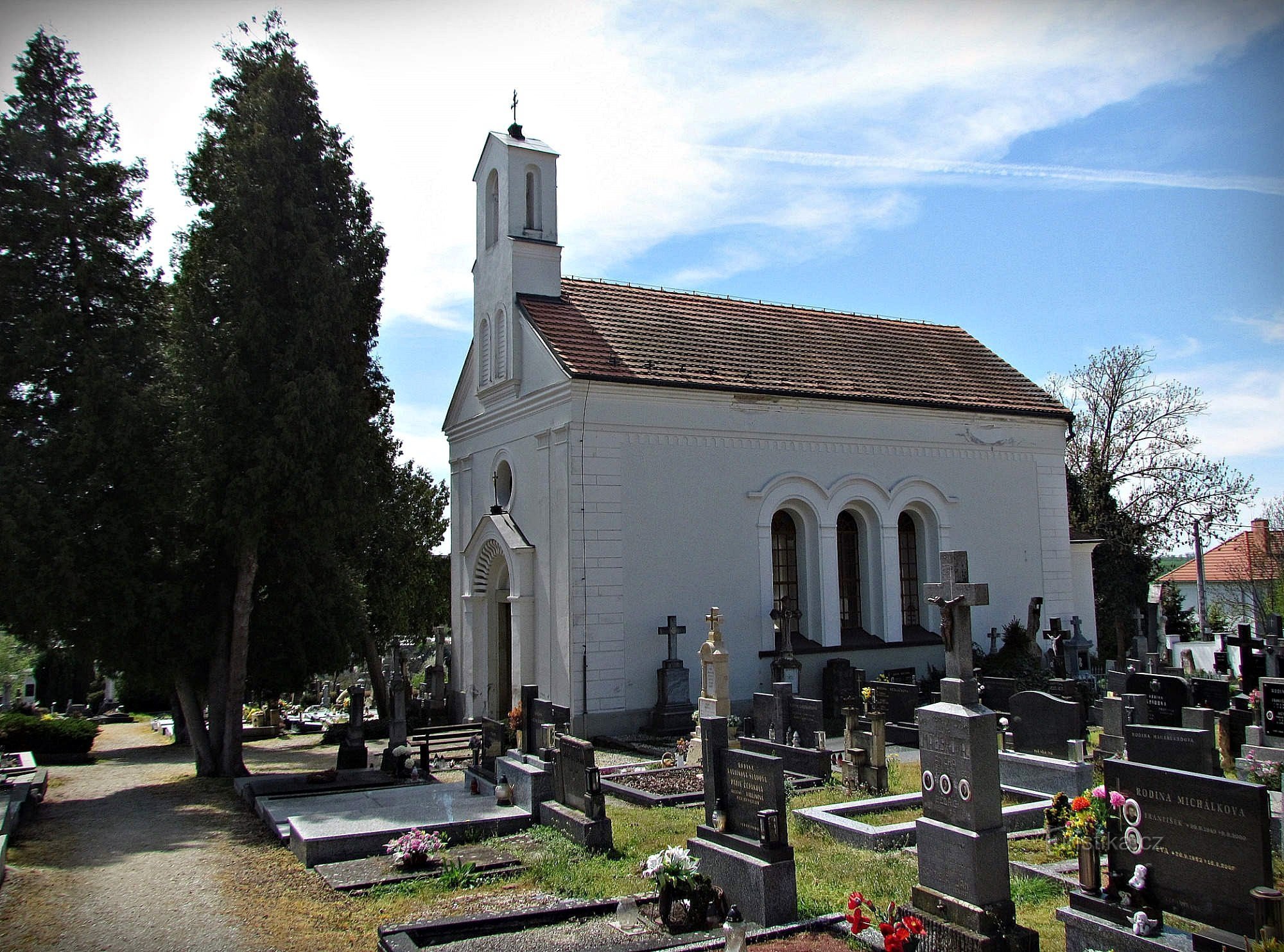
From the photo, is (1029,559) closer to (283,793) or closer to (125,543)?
(283,793)

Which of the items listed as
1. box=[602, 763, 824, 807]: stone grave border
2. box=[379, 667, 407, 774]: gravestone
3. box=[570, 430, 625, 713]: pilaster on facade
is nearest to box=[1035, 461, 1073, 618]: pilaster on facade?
box=[570, 430, 625, 713]: pilaster on facade

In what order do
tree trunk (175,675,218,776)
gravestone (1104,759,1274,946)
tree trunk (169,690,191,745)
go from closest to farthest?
gravestone (1104,759,1274,946), tree trunk (175,675,218,776), tree trunk (169,690,191,745)

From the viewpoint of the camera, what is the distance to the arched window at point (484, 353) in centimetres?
2034

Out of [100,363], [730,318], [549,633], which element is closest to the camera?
[100,363]

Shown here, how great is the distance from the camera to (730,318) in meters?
21.3

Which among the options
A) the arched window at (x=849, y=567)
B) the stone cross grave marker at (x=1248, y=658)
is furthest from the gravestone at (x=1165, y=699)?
the arched window at (x=849, y=567)

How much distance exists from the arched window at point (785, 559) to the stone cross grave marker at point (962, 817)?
1206 cm

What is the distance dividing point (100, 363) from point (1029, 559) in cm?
1954

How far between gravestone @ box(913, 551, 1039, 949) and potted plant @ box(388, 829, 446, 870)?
15.9 ft

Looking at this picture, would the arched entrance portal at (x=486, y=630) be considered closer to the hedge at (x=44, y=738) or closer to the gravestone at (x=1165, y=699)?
the hedge at (x=44, y=738)

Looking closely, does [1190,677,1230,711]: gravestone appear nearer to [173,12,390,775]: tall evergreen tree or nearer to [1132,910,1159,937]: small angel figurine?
[1132,910,1159,937]: small angel figurine

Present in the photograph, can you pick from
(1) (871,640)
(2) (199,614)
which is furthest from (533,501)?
(1) (871,640)

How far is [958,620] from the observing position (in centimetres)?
758

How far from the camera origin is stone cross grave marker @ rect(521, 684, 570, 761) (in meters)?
12.1
